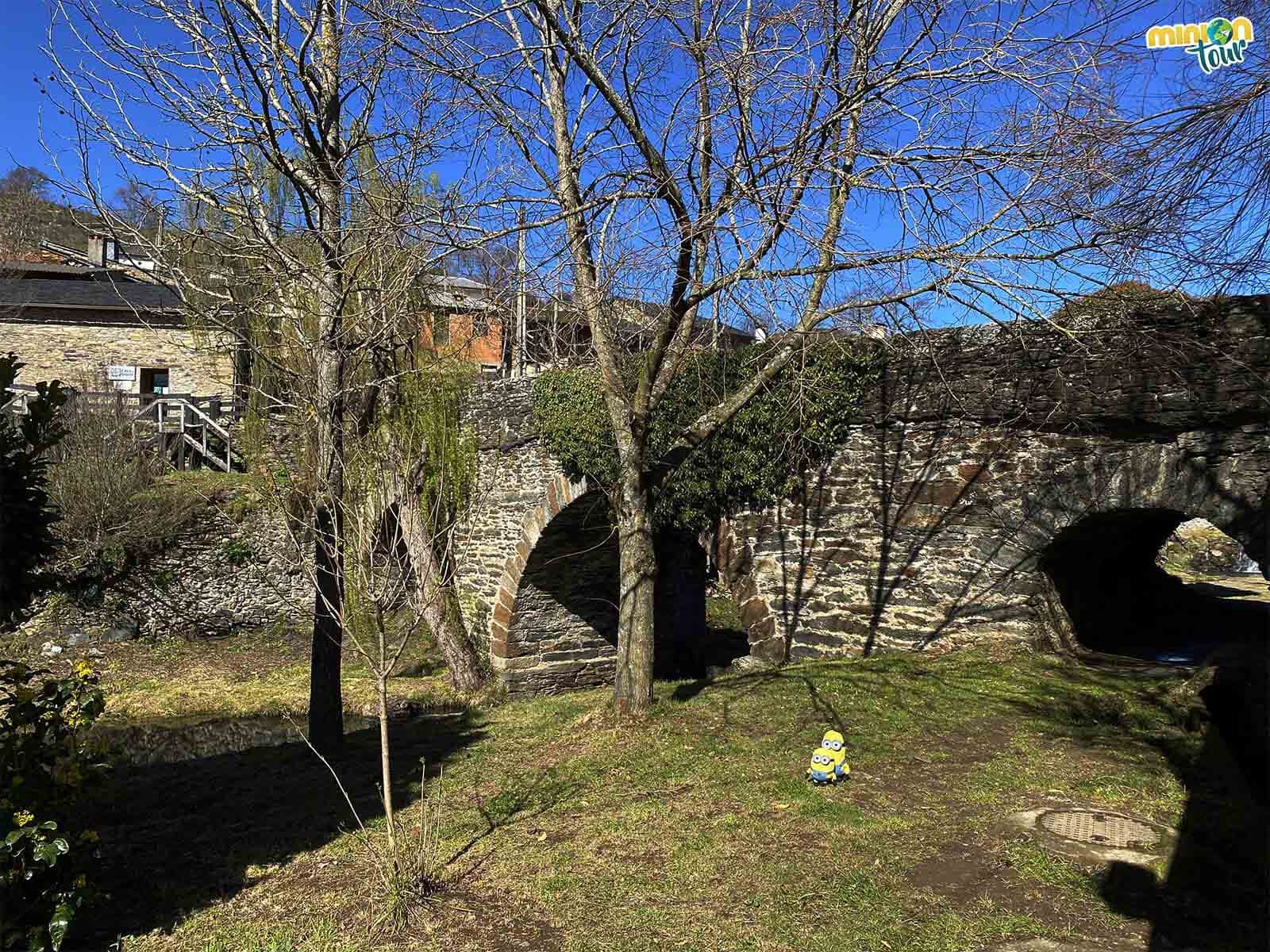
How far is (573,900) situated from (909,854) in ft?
5.32

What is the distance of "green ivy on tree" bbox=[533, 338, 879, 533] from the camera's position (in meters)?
7.82

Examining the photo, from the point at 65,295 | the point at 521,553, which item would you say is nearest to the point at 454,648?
the point at 521,553

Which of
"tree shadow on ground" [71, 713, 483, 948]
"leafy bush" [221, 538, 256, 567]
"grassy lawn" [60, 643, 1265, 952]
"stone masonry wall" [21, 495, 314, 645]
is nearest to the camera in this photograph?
"grassy lawn" [60, 643, 1265, 952]

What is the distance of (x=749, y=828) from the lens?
4637 millimetres

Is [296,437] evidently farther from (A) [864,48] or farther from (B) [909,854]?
(B) [909,854]

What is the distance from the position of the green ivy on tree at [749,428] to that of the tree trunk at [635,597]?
1334mm

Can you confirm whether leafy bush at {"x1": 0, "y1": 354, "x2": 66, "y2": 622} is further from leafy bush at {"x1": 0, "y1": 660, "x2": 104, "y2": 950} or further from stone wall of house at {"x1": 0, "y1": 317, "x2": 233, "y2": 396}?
stone wall of house at {"x1": 0, "y1": 317, "x2": 233, "y2": 396}

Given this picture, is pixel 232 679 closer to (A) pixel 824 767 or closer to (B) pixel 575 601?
(B) pixel 575 601

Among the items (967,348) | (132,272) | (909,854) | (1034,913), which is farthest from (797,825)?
(132,272)

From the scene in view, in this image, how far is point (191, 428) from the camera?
1858 centimetres

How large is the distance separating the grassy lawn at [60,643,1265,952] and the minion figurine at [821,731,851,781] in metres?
0.11

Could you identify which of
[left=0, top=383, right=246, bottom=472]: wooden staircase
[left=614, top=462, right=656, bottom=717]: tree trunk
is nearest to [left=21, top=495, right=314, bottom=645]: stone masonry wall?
[left=0, top=383, right=246, bottom=472]: wooden staircase

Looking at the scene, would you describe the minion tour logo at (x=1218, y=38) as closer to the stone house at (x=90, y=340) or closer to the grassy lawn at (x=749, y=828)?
the grassy lawn at (x=749, y=828)

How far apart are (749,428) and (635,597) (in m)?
2.76
